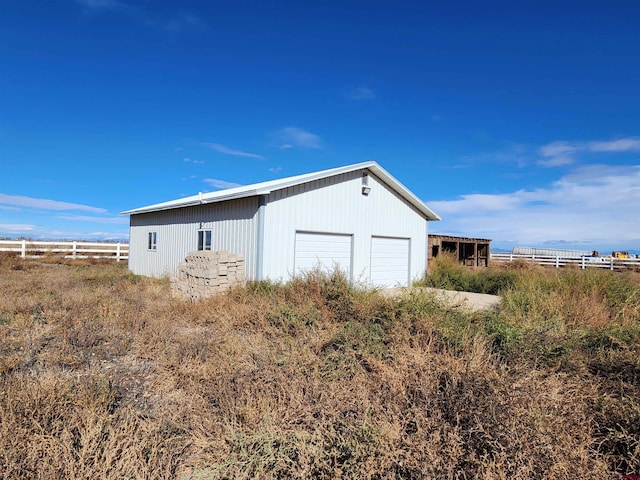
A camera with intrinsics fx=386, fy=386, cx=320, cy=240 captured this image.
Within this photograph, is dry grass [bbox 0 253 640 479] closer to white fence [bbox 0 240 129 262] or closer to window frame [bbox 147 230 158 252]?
window frame [bbox 147 230 158 252]

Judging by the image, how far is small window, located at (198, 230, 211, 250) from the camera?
42.8 ft

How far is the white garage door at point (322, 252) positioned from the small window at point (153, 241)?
788cm

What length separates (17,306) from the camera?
318 inches

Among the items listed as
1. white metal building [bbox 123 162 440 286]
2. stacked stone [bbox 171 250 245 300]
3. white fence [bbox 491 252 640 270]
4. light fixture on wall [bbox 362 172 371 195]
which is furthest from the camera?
white fence [bbox 491 252 640 270]

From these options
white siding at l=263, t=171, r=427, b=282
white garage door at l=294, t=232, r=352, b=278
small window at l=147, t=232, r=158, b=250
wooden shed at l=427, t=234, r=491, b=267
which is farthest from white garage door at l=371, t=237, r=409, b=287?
small window at l=147, t=232, r=158, b=250

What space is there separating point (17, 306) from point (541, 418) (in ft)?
31.3

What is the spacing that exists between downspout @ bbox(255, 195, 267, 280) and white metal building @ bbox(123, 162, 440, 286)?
0.09 ft

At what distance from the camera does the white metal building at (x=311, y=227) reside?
36.3ft

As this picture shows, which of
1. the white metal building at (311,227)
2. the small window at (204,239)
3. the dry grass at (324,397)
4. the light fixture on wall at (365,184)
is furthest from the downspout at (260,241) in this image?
the light fixture on wall at (365,184)

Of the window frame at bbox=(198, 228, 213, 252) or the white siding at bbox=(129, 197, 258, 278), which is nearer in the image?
the white siding at bbox=(129, 197, 258, 278)

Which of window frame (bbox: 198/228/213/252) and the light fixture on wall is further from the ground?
the light fixture on wall

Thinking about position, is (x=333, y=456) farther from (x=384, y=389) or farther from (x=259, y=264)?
(x=259, y=264)

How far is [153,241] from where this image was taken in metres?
16.8

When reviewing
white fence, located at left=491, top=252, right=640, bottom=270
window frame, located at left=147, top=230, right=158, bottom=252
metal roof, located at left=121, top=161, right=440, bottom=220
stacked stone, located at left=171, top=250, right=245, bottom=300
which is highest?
metal roof, located at left=121, top=161, right=440, bottom=220
